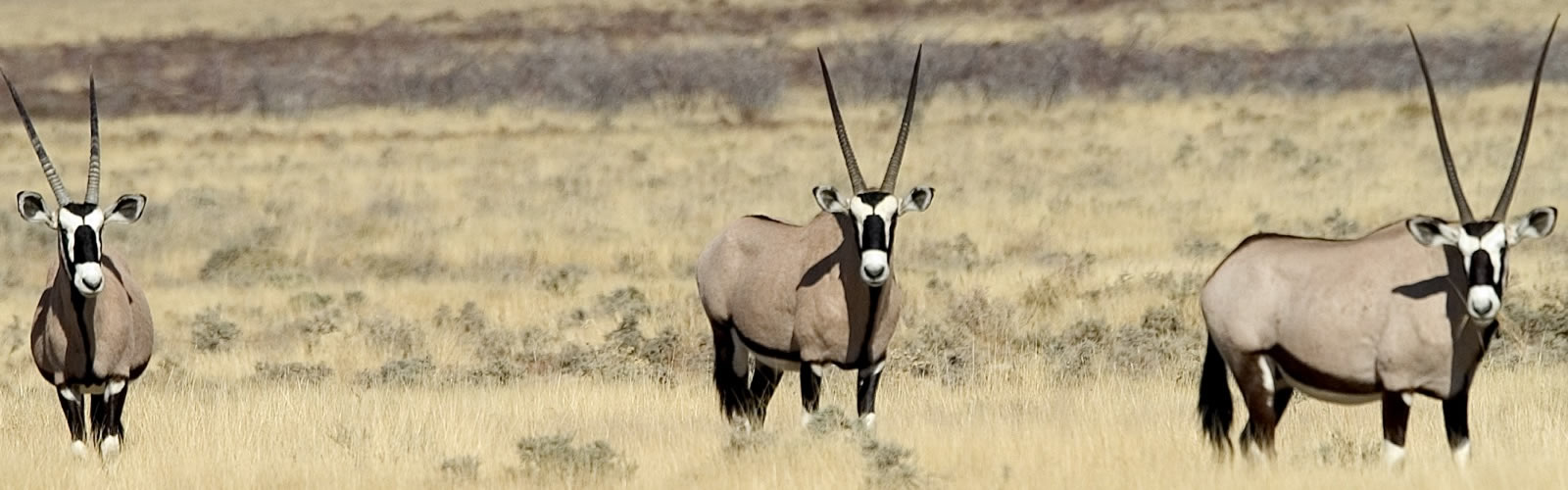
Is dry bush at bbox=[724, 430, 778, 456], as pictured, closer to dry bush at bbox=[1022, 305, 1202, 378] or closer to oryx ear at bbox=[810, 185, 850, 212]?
oryx ear at bbox=[810, 185, 850, 212]

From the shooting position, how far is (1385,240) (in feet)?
26.5

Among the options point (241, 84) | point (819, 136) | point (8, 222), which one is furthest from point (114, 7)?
point (8, 222)

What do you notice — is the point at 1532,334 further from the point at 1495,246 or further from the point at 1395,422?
the point at 1495,246

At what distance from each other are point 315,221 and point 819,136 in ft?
46.1

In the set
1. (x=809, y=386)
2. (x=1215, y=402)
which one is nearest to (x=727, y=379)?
(x=809, y=386)

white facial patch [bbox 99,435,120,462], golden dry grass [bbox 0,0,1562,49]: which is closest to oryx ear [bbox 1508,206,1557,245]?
white facial patch [bbox 99,435,120,462]

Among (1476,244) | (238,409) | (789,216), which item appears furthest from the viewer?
(789,216)

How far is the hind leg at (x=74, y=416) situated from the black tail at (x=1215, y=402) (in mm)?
4877

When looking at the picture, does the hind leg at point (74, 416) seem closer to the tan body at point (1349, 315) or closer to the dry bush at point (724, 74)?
the tan body at point (1349, 315)

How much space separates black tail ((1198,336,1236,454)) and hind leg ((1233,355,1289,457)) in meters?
0.34

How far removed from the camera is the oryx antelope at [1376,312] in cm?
759

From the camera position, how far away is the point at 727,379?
10539 mm

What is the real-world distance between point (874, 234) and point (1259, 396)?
1.94 m

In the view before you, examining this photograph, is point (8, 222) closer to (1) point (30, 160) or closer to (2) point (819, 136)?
(1) point (30, 160)
